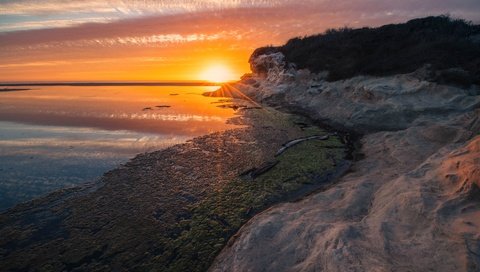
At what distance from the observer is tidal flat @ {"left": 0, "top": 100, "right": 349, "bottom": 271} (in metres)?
8.59

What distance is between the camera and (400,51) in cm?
3045

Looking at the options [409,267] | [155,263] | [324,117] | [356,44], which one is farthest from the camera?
[356,44]

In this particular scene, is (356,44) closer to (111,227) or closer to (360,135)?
(360,135)

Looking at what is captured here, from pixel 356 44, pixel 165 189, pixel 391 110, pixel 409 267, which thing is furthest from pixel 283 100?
pixel 409 267

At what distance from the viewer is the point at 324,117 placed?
2620 cm

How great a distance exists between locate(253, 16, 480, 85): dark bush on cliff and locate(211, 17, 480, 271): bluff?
0.13 metres

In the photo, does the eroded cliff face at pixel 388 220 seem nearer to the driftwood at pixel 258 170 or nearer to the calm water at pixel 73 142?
the driftwood at pixel 258 170

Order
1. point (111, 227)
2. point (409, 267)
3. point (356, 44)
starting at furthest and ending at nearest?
point (356, 44) < point (111, 227) < point (409, 267)

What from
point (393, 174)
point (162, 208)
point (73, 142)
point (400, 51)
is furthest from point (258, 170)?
point (400, 51)

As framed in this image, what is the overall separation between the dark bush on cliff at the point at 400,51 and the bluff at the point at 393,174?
0.13 meters

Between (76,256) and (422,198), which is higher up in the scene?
(422,198)

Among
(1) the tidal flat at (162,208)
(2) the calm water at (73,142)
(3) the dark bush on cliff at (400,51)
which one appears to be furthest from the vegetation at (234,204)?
(3) the dark bush on cliff at (400,51)

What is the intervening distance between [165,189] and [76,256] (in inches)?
173

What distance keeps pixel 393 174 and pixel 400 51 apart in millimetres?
23286
